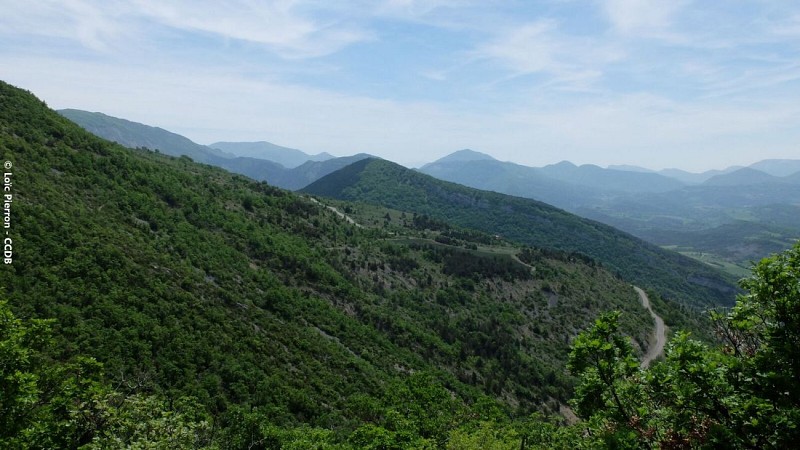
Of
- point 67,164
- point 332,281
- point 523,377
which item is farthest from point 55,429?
point 523,377

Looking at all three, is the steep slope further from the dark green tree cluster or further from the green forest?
the dark green tree cluster

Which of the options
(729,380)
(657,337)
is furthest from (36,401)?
(657,337)

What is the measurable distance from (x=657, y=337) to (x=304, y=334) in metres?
105

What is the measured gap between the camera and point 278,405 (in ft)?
144

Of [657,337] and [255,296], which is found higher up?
[255,296]

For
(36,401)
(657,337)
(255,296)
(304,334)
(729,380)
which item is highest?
(729,380)

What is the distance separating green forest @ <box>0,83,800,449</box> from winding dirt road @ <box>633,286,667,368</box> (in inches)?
120

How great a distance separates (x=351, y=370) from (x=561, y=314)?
84.2 meters

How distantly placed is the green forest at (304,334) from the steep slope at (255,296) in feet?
1.10

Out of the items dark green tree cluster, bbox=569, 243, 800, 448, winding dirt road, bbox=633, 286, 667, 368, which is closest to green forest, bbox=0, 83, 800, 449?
dark green tree cluster, bbox=569, 243, 800, 448

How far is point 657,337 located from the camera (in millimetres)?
119125

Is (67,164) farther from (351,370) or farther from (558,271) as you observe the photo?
(558,271)

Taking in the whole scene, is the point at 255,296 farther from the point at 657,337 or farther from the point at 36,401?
the point at 657,337

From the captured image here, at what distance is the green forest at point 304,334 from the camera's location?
42.8ft
